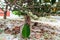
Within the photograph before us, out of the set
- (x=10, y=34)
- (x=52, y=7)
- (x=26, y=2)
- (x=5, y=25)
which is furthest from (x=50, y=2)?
(x=5, y=25)

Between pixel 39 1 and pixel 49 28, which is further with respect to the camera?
pixel 49 28

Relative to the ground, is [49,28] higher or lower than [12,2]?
lower

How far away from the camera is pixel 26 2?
0.96 m

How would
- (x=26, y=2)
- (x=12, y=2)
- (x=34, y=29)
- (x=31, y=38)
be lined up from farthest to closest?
(x=34, y=29)
(x=31, y=38)
(x=26, y=2)
(x=12, y=2)

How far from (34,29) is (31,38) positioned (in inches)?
5.4

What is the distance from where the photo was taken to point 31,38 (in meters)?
1.29

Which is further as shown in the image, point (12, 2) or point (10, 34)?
point (10, 34)

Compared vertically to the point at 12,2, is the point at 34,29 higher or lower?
lower

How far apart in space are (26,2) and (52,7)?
150mm

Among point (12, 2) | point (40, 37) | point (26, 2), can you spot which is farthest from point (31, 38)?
point (12, 2)

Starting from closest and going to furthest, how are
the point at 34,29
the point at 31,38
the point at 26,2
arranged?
the point at 26,2, the point at 31,38, the point at 34,29

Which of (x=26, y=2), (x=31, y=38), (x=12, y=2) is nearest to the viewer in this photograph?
(x=12, y=2)

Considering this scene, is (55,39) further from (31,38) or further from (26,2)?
(26,2)

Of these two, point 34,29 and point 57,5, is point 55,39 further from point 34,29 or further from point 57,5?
point 57,5
